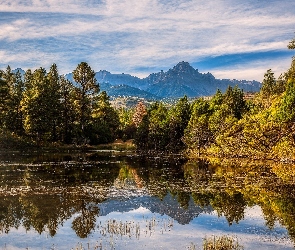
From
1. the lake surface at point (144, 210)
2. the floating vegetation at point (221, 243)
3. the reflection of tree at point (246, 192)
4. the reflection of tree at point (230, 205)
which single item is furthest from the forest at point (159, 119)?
the floating vegetation at point (221, 243)

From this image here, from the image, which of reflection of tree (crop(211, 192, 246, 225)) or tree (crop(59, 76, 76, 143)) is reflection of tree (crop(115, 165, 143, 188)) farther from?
tree (crop(59, 76, 76, 143))

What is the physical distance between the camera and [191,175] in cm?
4806

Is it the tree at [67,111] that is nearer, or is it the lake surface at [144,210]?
the lake surface at [144,210]

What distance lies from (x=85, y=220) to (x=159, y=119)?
7928 centimetres

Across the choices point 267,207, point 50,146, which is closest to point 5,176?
point 267,207

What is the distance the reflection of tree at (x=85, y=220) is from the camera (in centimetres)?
2272

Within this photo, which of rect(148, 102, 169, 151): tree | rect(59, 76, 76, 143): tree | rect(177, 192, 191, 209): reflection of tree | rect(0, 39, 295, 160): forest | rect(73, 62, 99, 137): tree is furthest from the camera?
rect(73, 62, 99, 137): tree

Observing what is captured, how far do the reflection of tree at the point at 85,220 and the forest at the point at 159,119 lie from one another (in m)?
43.9

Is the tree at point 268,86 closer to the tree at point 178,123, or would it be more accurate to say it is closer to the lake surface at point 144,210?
the tree at point 178,123

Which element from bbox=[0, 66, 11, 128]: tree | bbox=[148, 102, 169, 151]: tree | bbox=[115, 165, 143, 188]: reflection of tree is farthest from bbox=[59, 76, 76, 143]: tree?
bbox=[115, 165, 143, 188]: reflection of tree

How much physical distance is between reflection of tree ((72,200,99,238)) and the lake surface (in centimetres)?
7

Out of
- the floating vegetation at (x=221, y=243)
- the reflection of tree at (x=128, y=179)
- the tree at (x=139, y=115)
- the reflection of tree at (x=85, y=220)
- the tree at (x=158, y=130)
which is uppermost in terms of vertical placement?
the tree at (x=139, y=115)

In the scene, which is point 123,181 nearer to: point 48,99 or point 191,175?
point 191,175

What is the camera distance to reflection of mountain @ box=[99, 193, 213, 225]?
2730 centimetres
